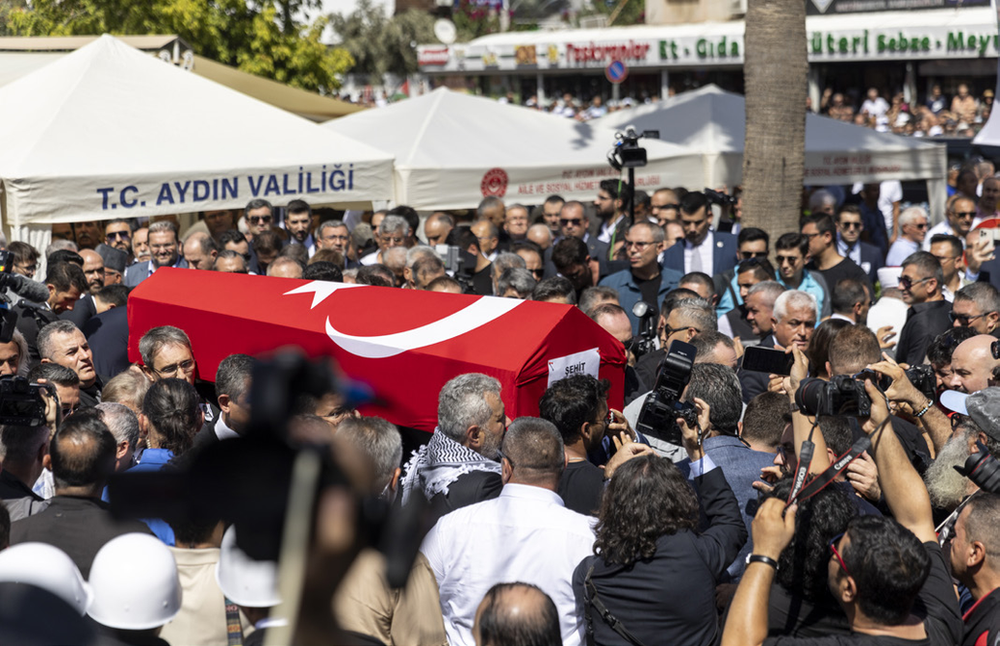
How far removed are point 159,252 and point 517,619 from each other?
Result: 5702mm

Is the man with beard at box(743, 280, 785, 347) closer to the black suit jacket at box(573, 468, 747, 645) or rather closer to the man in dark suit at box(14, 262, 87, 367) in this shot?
the black suit jacket at box(573, 468, 747, 645)

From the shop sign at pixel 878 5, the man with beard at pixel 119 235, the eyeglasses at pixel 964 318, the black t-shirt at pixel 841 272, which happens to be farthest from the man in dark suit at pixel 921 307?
the shop sign at pixel 878 5

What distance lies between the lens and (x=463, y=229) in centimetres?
763

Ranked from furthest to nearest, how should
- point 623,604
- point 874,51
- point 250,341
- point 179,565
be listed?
point 874,51 < point 250,341 < point 623,604 < point 179,565

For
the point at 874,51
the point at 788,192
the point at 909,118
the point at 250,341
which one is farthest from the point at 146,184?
the point at 874,51

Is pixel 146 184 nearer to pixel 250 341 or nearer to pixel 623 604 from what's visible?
pixel 250 341

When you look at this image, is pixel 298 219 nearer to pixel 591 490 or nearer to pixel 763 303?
pixel 763 303

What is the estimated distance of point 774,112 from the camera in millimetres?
8430

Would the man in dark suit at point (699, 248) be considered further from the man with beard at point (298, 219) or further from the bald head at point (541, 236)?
the man with beard at point (298, 219)

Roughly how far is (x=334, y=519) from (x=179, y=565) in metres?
1.49

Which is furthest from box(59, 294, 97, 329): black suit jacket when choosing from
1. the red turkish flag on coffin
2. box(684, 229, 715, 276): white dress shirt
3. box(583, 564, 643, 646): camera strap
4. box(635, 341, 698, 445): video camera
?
box(684, 229, 715, 276): white dress shirt

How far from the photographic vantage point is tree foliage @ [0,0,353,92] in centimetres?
1847

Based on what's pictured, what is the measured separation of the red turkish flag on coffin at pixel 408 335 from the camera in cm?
422

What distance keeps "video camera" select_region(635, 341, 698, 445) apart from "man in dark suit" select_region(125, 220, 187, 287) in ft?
16.0
